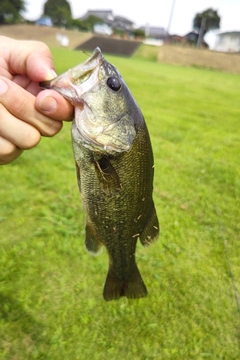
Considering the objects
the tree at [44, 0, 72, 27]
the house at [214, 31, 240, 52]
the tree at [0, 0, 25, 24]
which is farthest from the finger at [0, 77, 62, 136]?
the house at [214, 31, 240, 52]

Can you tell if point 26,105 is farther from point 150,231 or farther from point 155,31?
point 155,31

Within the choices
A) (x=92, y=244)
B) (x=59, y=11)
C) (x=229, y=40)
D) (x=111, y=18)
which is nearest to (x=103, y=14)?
(x=111, y=18)

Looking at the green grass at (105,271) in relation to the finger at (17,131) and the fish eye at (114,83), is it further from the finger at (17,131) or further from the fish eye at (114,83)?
the fish eye at (114,83)

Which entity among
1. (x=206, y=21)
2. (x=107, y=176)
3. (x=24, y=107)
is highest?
(x=24, y=107)

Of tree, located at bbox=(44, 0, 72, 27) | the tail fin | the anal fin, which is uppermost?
the anal fin

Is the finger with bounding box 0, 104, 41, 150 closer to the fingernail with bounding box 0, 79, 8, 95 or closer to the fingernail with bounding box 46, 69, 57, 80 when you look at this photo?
the fingernail with bounding box 0, 79, 8, 95

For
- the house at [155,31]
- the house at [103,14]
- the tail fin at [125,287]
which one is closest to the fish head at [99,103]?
the tail fin at [125,287]
